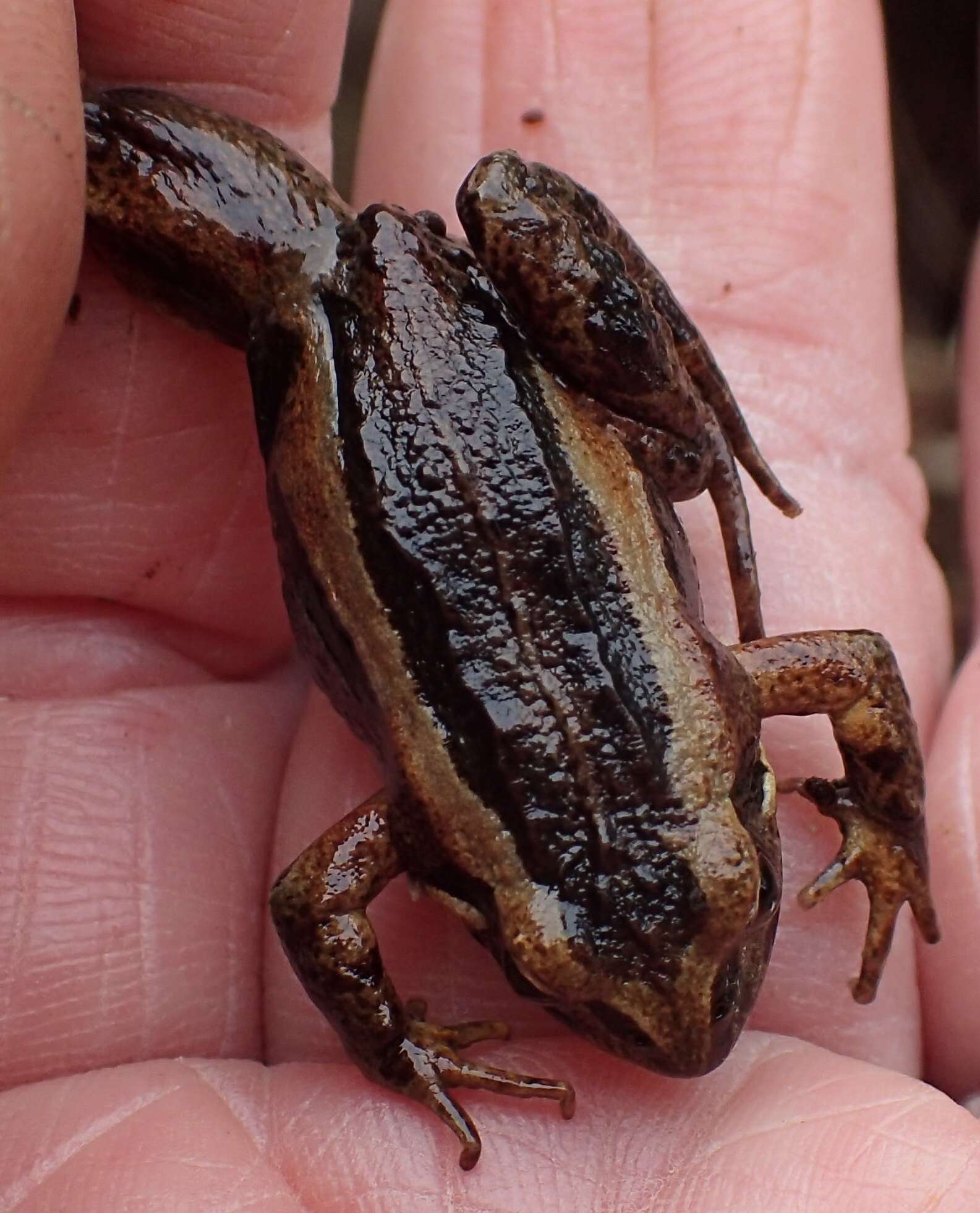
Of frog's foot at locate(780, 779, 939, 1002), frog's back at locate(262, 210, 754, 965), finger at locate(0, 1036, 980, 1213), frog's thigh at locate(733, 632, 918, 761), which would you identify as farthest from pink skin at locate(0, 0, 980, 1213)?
frog's back at locate(262, 210, 754, 965)

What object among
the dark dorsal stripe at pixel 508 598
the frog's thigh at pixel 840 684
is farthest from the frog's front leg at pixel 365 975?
the frog's thigh at pixel 840 684

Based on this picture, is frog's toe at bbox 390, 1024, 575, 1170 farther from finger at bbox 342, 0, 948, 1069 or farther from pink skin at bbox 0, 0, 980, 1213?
finger at bbox 342, 0, 948, 1069

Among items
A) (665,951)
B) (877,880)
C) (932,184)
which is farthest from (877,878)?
(932,184)

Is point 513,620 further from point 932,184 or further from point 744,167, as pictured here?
point 932,184

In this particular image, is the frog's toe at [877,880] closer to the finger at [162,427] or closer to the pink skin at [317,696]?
the pink skin at [317,696]

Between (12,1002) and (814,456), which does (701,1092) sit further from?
(814,456)

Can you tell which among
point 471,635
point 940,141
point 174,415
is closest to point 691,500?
point 471,635
